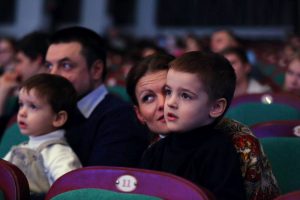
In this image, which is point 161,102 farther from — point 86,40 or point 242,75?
point 242,75

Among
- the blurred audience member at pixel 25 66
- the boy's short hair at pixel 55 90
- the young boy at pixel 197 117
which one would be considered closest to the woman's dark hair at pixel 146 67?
the boy's short hair at pixel 55 90

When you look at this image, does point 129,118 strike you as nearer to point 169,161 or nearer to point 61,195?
point 169,161

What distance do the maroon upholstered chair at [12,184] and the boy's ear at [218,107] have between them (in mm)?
576

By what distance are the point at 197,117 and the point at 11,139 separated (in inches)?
46.1

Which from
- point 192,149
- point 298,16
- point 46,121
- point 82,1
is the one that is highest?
point 192,149

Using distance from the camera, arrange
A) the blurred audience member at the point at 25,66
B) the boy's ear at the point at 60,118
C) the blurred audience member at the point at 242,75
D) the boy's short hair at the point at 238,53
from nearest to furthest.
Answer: the boy's ear at the point at 60,118
the blurred audience member at the point at 25,66
the blurred audience member at the point at 242,75
the boy's short hair at the point at 238,53

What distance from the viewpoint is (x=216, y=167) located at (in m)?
1.74

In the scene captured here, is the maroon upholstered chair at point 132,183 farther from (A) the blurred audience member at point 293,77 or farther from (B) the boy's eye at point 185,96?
(A) the blurred audience member at point 293,77

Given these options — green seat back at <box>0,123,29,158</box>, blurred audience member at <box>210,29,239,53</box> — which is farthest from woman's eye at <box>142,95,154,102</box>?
blurred audience member at <box>210,29,239,53</box>

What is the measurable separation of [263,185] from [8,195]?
0.72m

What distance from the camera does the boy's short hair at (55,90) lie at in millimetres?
2451

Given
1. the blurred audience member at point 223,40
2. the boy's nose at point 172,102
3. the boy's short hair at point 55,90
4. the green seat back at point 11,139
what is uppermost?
the boy's nose at point 172,102

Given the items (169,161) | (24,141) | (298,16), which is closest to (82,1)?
(298,16)

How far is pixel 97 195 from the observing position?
159 centimetres
